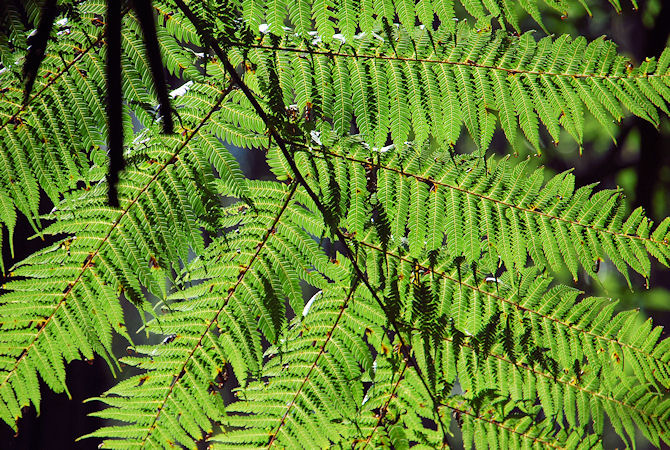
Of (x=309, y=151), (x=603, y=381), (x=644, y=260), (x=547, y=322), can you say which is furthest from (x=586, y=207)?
(x=309, y=151)

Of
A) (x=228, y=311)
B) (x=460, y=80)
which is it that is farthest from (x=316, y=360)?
(x=460, y=80)

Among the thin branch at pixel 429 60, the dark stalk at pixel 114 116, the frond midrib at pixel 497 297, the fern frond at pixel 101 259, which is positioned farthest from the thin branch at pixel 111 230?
the frond midrib at pixel 497 297

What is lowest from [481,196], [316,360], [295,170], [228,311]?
[316,360]

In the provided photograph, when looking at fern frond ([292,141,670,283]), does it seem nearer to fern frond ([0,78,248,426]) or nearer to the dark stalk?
fern frond ([0,78,248,426])

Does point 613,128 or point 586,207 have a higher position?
point 613,128

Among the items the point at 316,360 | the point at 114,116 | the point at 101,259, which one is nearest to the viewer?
the point at 114,116

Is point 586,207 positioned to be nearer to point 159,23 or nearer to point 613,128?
point 613,128

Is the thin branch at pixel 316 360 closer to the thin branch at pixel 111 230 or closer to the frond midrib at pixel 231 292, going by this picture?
the frond midrib at pixel 231 292

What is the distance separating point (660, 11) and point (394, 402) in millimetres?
2892

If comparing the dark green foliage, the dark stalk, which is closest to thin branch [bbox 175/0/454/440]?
the dark green foliage

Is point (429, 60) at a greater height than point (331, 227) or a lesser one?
greater

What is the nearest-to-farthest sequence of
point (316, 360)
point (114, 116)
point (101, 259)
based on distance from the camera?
point (114, 116), point (101, 259), point (316, 360)

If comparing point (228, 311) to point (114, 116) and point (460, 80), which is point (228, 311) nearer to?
point (114, 116)

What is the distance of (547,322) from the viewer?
96 centimetres
